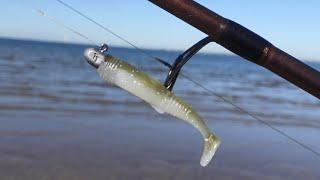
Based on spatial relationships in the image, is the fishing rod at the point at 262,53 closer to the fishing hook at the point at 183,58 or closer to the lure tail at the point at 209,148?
the fishing hook at the point at 183,58

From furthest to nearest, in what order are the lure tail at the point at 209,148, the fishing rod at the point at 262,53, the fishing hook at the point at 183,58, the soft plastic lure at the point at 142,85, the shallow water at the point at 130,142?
the shallow water at the point at 130,142 < the lure tail at the point at 209,148 < the soft plastic lure at the point at 142,85 < the fishing hook at the point at 183,58 < the fishing rod at the point at 262,53

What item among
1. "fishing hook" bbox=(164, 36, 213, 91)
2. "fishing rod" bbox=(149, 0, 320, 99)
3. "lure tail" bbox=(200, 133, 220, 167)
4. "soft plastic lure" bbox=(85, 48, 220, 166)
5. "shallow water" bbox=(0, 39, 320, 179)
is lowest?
"shallow water" bbox=(0, 39, 320, 179)

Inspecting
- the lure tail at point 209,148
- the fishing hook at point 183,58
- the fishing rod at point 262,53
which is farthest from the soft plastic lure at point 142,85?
the fishing rod at point 262,53

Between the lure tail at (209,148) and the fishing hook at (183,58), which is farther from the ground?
the fishing hook at (183,58)

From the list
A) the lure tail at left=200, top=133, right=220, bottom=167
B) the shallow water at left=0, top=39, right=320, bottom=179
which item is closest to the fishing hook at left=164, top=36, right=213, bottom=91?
the lure tail at left=200, top=133, right=220, bottom=167

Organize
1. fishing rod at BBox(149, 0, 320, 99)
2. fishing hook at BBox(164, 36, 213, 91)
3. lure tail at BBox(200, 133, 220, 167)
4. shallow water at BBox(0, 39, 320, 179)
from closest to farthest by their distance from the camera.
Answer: fishing rod at BBox(149, 0, 320, 99), fishing hook at BBox(164, 36, 213, 91), lure tail at BBox(200, 133, 220, 167), shallow water at BBox(0, 39, 320, 179)

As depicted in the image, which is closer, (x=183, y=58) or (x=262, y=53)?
(x=262, y=53)

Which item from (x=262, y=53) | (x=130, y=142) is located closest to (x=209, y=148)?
(x=262, y=53)

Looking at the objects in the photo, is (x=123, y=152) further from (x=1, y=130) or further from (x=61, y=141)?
(x=1, y=130)

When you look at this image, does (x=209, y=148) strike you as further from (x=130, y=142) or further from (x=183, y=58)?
(x=130, y=142)

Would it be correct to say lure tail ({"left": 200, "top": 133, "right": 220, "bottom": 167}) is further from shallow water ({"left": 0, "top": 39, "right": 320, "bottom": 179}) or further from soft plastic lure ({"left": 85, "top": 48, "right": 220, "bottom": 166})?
shallow water ({"left": 0, "top": 39, "right": 320, "bottom": 179})
